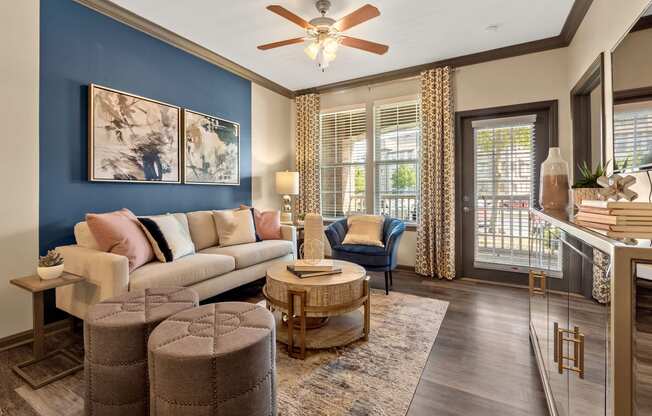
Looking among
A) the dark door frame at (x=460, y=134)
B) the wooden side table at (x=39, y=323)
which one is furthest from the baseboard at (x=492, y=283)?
the wooden side table at (x=39, y=323)

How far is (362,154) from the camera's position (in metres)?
4.90

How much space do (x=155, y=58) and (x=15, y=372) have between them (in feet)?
9.74

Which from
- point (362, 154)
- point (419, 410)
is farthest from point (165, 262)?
point (362, 154)

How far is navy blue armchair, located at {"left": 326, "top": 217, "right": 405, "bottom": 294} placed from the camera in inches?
136

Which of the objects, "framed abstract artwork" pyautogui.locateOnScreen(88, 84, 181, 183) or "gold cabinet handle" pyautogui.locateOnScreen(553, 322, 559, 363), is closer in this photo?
"gold cabinet handle" pyautogui.locateOnScreen(553, 322, 559, 363)

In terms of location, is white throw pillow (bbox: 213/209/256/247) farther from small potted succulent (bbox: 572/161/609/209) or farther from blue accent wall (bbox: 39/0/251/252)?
small potted succulent (bbox: 572/161/609/209)

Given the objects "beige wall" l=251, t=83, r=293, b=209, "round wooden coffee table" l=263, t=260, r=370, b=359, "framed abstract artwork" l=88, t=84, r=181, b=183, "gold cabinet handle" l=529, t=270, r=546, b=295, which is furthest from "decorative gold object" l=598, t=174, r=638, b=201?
"beige wall" l=251, t=83, r=293, b=209

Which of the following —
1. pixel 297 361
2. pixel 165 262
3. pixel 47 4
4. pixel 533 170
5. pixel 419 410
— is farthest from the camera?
pixel 533 170

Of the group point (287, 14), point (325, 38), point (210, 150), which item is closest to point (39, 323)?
point (210, 150)

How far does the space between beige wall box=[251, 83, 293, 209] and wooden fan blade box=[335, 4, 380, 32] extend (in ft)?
7.82

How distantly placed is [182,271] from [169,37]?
8.42 ft

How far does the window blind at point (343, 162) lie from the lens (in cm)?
491

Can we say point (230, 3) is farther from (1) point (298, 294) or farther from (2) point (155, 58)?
(1) point (298, 294)

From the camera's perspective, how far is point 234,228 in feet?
11.7
